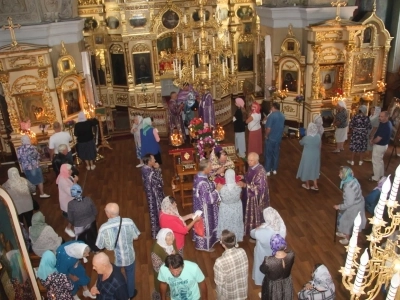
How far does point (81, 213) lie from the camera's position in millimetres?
6145

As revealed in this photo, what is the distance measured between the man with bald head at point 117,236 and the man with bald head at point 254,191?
85.2 inches

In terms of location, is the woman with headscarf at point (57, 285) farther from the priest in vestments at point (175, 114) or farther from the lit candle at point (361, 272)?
the priest in vestments at point (175, 114)

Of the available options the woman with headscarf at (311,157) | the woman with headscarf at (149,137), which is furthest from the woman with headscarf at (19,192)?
the woman with headscarf at (311,157)

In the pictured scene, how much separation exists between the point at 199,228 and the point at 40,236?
244 centimetres

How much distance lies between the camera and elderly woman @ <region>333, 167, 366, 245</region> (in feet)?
20.0

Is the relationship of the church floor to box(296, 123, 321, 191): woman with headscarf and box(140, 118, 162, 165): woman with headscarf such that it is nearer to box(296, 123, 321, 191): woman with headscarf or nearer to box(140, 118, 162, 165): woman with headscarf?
box(296, 123, 321, 191): woman with headscarf

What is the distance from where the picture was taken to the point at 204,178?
6168 mm

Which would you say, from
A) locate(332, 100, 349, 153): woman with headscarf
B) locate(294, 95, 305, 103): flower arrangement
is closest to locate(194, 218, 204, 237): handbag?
locate(332, 100, 349, 153): woman with headscarf

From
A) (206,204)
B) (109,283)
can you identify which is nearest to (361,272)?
(109,283)

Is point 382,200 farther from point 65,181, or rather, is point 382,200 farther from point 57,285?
point 65,181

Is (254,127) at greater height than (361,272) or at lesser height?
lesser

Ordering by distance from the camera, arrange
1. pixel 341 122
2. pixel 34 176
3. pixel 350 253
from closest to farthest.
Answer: pixel 350 253 < pixel 34 176 < pixel 341 122

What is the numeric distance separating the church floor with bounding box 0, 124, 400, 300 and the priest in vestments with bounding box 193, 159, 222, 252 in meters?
0.21

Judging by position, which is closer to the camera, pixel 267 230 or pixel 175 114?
pixel 267 230
